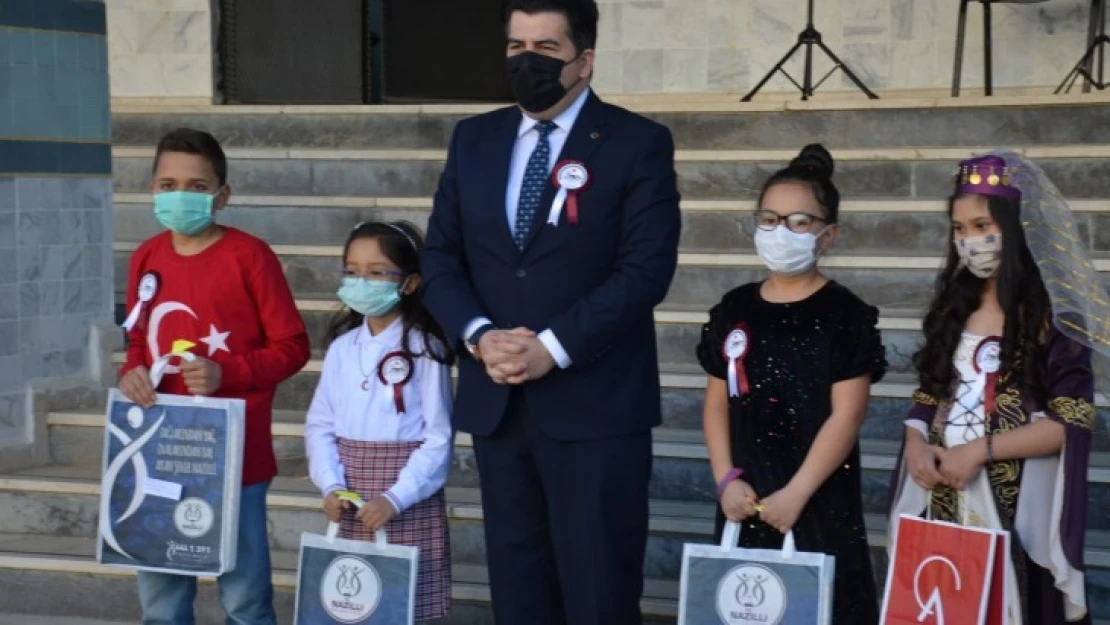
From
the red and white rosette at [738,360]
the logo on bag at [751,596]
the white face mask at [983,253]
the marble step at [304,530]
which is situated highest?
the white face mask at [983,253]

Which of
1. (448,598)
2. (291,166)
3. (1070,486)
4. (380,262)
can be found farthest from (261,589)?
(291,166)

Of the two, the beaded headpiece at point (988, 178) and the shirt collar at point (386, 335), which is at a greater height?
the beaded headpiece at point (988, 178)

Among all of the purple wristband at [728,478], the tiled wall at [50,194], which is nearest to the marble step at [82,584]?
the tiled wall at [50,194]

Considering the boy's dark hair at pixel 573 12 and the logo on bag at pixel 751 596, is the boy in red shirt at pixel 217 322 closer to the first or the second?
the boy's dark hair at pixel 573 12

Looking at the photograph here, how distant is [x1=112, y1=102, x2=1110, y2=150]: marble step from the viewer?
707 cm

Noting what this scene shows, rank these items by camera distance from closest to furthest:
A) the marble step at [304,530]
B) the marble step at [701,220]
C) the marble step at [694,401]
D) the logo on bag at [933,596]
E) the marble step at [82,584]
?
the logo on bag at [933,596]
the marble step at [304,530]
the marble step at [82,584]
the marble step at [694,401]
the marble step at [701,220]

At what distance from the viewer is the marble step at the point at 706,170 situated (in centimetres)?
672

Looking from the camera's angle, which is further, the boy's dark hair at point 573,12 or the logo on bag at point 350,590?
the logo on bag at point 350,590

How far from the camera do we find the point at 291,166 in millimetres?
7770

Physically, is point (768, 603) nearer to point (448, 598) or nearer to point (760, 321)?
point (760, 321)

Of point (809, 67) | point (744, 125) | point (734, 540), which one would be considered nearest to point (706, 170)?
point (744, 125)

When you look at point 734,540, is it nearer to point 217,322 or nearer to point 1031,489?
point 1031,489

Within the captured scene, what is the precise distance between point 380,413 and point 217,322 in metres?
0.52

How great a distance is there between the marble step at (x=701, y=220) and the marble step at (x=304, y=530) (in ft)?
5.12
